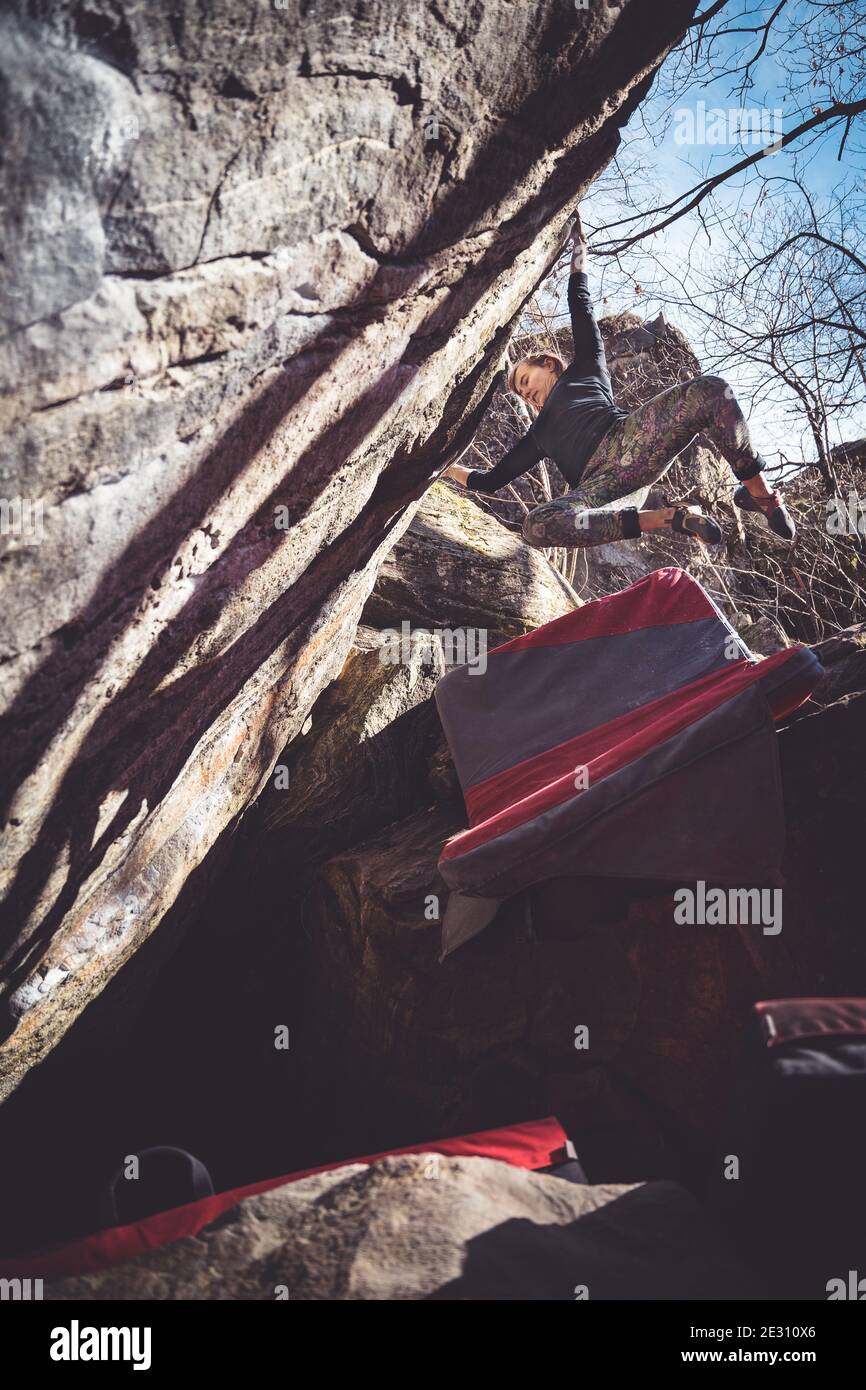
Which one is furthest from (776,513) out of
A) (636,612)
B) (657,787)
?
(657,787)

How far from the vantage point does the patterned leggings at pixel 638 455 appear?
13.4 feet

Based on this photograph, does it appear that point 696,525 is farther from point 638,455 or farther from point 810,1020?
point 810,1020

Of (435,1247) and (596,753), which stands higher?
(596,753)

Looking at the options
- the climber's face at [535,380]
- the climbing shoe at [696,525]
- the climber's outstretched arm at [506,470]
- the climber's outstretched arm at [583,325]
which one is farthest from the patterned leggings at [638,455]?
the climber's face at [535,380]

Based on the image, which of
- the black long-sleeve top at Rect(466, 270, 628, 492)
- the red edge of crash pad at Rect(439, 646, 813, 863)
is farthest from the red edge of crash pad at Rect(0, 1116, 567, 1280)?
the black long-sleeve top at Rect(466, 270, 628, 492)

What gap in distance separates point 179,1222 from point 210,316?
2412 mm

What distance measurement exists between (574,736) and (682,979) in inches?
54.5

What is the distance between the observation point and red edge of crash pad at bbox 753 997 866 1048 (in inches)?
83.4

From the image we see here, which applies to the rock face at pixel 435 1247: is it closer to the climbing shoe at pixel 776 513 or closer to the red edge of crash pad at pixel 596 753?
the red edge of crash pad at pixel 596 753

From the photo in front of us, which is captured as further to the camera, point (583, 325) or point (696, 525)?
point (583, 325)

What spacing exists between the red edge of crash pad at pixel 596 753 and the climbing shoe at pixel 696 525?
717mm

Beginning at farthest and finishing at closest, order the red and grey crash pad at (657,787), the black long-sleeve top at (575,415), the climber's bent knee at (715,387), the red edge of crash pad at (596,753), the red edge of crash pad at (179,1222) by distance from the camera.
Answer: the black long-sleeve top at (575,415) < the climber's bent knee at (715,387) < the red edge of crash pad at (596,753) < the red and grey crash pad at (657,787) < the red edge of crash pad at (179,1222)

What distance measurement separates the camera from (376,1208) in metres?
2.09

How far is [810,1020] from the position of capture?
215cm
